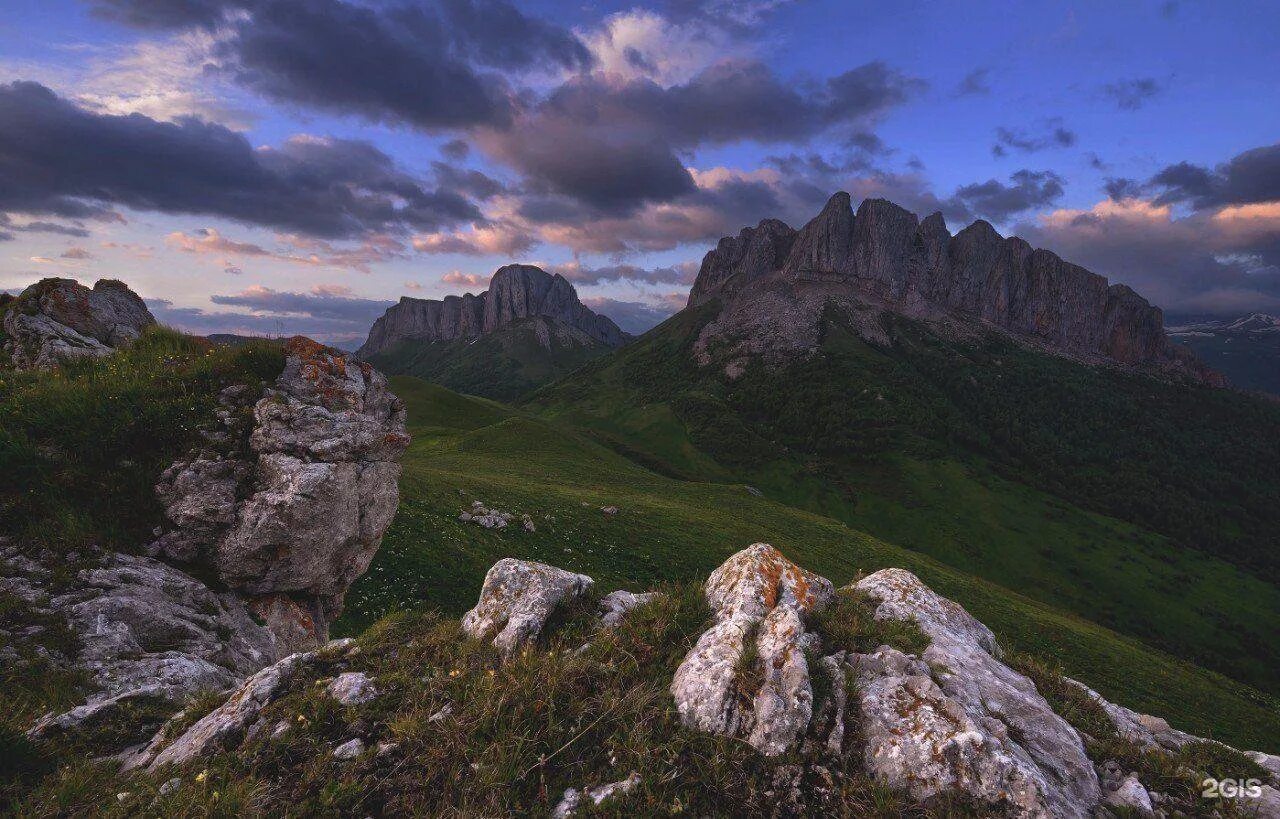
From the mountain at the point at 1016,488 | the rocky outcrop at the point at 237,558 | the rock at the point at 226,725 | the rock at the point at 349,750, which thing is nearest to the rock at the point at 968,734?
the rock at the point at 349,750

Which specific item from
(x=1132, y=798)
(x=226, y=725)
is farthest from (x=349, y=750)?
(x=1132, y=798)

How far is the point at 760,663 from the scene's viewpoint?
21.2 feet

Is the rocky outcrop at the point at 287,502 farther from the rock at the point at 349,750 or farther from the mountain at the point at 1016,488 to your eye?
the mountain at the point at 1016,488

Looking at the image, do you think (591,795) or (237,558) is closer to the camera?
(591,795)

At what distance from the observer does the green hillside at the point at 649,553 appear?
21422 mm

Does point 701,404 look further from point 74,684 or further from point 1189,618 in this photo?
point 74,684

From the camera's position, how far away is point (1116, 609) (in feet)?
322

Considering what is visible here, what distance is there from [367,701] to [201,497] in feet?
29.6

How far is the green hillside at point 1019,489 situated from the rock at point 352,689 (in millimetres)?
112696

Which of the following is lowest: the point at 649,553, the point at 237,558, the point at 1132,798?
the point at 649,553

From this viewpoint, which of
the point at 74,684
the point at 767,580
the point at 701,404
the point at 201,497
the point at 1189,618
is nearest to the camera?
the point at 74,684

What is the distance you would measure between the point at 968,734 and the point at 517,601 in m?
6.71

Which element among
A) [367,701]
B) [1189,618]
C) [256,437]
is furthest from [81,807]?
[1189,618]

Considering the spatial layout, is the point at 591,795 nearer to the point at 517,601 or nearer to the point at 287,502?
the point at 517,601
